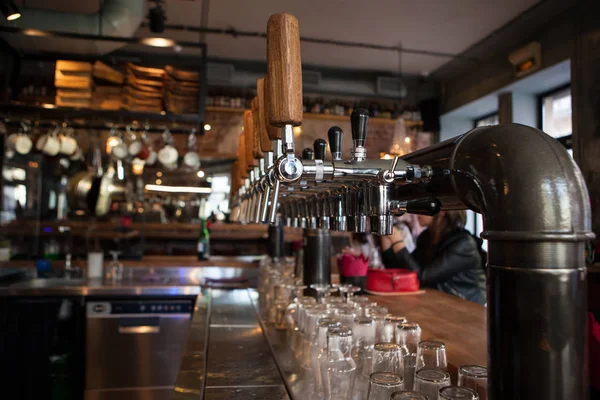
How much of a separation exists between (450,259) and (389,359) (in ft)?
6.39

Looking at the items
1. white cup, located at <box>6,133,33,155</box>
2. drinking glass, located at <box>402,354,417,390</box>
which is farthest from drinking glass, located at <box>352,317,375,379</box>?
white cup, located at <box>6,133,33,155</box>

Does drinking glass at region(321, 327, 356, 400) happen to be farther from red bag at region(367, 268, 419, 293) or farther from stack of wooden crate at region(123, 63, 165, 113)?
stack of wooden crate at region(123, 63, 165, 113)

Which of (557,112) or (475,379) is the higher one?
(557,112)

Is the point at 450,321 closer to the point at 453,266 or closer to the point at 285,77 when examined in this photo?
the point at 453,266

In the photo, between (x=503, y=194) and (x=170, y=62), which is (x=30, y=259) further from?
(x=503, y=194)

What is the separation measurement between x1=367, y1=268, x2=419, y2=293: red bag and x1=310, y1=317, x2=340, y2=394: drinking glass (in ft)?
4.15

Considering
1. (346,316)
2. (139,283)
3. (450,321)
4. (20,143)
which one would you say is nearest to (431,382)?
(346,316)

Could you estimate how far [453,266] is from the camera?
273 cm

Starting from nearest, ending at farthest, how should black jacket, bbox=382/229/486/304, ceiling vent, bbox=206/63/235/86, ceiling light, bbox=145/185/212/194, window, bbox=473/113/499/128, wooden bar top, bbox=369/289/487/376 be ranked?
wooden bar top, bbox=369/289/487/376 → black jacket, bbox=382/229/486/304 → ceiling vent, bbox=206/63/235/86 → window, bbox=473/113/499/128 → ceiling light, bbox=145/185/212/194

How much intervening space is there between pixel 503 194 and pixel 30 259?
14.6 feet

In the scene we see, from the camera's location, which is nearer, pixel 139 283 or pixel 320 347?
pixel 320 347

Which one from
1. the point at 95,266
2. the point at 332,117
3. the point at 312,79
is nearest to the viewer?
the point at 95,266

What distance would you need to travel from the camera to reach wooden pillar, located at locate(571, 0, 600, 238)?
360cm

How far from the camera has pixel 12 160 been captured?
4.87 metres
